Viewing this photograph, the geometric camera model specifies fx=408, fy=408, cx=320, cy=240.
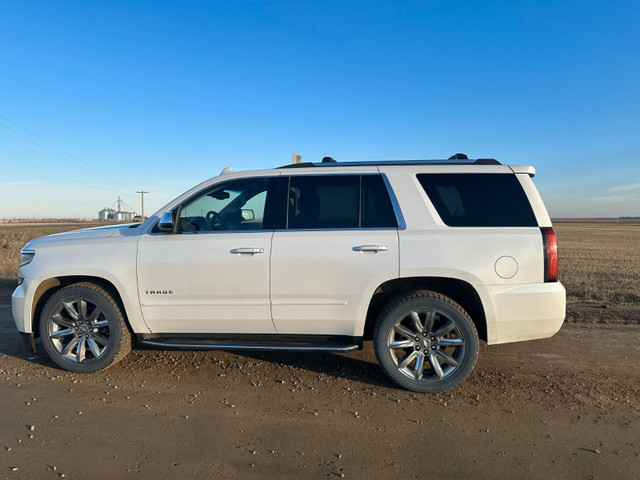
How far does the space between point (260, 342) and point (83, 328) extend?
68.7 inches

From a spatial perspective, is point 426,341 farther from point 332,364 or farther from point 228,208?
point 228,208

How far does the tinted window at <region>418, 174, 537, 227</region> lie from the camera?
3564mm

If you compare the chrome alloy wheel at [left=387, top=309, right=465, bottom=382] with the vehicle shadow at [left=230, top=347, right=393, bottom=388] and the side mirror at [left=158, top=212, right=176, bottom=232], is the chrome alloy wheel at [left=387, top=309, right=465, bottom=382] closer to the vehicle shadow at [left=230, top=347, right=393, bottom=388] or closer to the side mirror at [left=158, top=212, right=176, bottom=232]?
the vehicle shadow at [left=230, top=347, right=393, bottom=388]

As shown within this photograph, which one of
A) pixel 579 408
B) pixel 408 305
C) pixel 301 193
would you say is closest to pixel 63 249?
pixel 301 193

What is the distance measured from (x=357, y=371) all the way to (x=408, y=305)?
3.13ft

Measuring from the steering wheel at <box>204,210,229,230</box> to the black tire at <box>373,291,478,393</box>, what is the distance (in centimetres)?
170

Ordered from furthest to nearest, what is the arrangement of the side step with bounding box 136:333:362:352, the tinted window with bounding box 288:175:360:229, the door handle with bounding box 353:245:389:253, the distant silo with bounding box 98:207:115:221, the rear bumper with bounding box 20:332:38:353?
the distant silo with bounding box 98:207:115:221 → the rear bumper with bounding box 20:332:38:353 → the tinted window with bounding box 288:175:360:229 → the side step with bounding box 136:333:362:352 → the door handle with bounding box 353:245:389:253

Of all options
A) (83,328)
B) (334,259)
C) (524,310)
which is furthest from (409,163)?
(83,328)

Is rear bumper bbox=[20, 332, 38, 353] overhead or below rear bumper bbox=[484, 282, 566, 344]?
below

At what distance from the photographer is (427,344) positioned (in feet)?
11.8

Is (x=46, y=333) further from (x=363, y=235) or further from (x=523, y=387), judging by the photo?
(x=523, y=387)

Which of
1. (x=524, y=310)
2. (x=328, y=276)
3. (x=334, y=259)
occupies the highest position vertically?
(x=334, y=259)

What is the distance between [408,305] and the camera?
355 cm

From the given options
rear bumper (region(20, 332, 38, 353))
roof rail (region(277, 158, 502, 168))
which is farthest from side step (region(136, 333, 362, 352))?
roof rail (region(277, 158, 502, 168))
